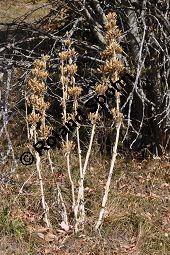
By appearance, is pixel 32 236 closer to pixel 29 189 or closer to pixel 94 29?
pixel 29 189

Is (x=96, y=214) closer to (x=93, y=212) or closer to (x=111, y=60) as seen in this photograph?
(x=93, y=212)

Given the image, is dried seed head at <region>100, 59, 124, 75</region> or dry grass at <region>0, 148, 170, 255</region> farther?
dry grass at <region>0, 148, 170, 255</region>

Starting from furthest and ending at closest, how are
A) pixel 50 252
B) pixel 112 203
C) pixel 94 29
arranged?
pixel 94 29 → pixel 112 203 → pixel 50 252

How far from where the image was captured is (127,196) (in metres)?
4.81

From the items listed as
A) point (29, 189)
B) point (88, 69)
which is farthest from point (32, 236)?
point (88, 69)

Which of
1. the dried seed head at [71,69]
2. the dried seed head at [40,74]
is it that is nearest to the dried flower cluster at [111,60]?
the dried seed head at [71,69]

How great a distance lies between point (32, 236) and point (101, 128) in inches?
92.8

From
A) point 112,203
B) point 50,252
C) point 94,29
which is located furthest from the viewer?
point 94,29

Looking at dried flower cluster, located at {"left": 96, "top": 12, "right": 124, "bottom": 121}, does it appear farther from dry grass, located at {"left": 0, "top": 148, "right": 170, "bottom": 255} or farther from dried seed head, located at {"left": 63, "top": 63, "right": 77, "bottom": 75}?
dry grass, located at {"left": 0, "top": 148, "right": 170, "bottom": 255}

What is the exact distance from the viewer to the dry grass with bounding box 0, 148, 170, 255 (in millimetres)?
3975

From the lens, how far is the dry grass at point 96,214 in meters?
3.97

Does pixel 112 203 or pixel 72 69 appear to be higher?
pixel 72 69

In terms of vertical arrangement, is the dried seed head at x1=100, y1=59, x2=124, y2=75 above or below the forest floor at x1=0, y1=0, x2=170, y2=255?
above

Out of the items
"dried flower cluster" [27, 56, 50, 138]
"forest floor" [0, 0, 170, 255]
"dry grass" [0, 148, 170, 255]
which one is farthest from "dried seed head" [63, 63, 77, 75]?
"dry grass" [0, 148, 170, 255]
